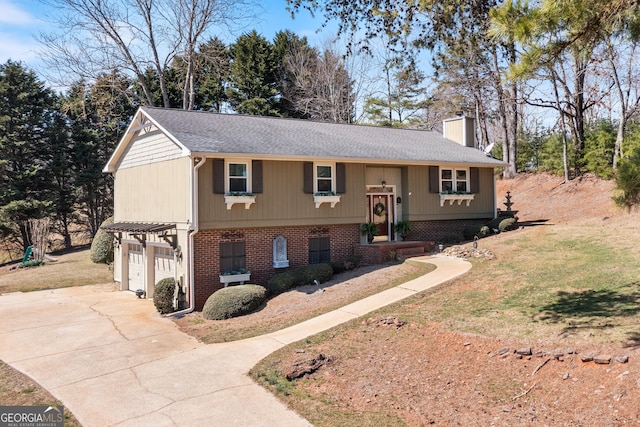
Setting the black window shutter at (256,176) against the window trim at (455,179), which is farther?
the window trim at (455,179)

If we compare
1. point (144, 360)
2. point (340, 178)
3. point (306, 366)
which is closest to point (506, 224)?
point (340, 178)

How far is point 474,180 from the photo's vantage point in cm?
2261

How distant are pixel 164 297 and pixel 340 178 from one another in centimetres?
820

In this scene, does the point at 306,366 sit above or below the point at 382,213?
below

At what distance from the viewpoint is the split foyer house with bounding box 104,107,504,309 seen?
16266 millimetres

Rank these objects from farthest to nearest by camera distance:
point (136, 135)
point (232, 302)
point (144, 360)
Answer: point (136, 135)
point (232, 302)
point (144, 360)

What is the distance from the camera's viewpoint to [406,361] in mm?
9305

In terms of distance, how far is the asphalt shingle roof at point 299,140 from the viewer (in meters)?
16.9

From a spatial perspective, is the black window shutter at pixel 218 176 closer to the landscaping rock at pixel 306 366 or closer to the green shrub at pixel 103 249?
the landscaping rock at pixel 306 366

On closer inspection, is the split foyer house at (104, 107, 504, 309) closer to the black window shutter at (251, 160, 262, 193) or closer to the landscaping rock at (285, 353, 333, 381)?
the black window shutter at (251, 160, 262, 193)

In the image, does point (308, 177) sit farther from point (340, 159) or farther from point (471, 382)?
point (471, 382)

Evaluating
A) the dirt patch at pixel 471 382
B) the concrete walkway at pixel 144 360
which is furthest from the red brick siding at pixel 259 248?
the dirt patch at pixel 471 382

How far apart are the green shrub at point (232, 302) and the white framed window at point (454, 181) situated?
10.9m

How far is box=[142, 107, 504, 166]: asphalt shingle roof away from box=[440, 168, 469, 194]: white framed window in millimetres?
641
